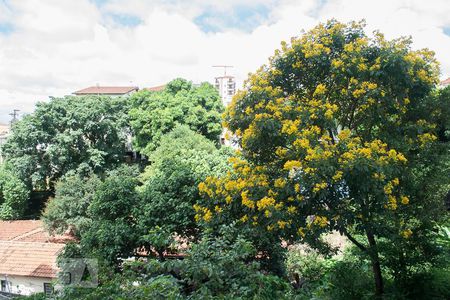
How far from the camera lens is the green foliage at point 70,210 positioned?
14297 mm

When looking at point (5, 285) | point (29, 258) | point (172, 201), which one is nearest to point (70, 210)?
point (29, 258)

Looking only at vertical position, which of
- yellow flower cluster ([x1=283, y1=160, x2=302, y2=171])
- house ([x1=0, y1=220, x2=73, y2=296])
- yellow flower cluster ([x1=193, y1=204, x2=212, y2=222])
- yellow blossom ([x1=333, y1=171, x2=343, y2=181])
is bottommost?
house ([x1=0, y1=220, x2=73, y2=296])

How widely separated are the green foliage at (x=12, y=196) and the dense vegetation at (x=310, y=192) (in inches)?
494

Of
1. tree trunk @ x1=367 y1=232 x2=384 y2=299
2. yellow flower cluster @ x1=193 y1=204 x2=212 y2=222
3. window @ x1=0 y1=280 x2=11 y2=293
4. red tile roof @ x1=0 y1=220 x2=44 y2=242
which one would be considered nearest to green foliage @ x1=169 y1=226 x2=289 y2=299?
yellow flower cluster @ x1=193 y1=204 x2=212 y2=222

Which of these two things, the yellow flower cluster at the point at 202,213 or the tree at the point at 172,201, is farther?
the tree at the point at 172,201

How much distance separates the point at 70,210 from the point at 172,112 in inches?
289

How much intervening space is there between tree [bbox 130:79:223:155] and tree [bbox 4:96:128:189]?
149 cm

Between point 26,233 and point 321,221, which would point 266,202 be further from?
point 26,233

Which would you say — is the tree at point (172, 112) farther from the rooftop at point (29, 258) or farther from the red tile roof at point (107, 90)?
the red tile roof at point (107, 90)

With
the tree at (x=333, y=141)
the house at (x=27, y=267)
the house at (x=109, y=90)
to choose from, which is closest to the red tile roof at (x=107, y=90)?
the house at (x=109, y=90)

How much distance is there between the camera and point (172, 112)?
19.2 metres

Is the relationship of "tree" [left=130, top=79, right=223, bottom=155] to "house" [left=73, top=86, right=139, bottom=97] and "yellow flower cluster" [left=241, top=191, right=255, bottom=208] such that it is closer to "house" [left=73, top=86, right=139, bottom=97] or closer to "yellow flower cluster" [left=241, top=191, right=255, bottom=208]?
"yellow flower cluster" [left=241, top=191, right=255, bottom=208]

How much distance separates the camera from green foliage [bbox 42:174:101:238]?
14297 millimetres

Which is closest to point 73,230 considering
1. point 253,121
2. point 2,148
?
point 2,148
